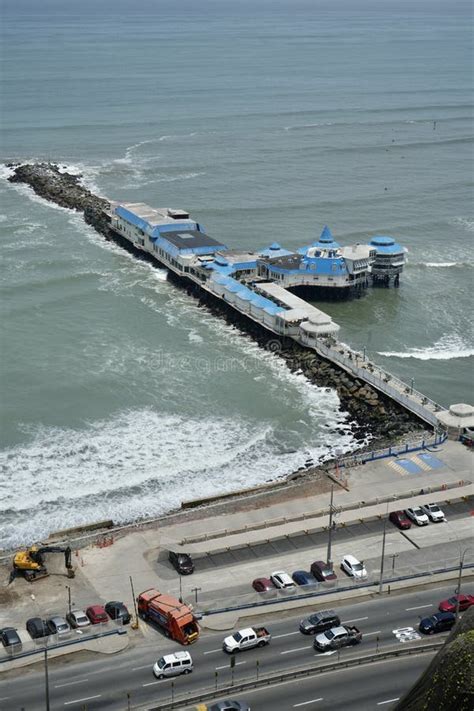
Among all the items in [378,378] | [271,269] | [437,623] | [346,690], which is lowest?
[378,378]

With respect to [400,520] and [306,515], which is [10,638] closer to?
[306,515]

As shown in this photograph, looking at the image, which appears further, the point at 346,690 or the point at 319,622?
the point at 319,622

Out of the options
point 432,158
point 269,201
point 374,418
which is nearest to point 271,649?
point 374,418

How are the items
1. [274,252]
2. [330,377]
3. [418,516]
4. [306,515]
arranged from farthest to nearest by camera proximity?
[274,252]
[330,377]
[306,515]
[418,516]

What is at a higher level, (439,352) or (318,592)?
(318,592)

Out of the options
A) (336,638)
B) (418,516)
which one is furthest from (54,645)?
(418,516)

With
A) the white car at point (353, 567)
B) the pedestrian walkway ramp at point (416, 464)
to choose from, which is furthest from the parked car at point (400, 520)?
the pedestrian walkway ramp at point (416, 464)
